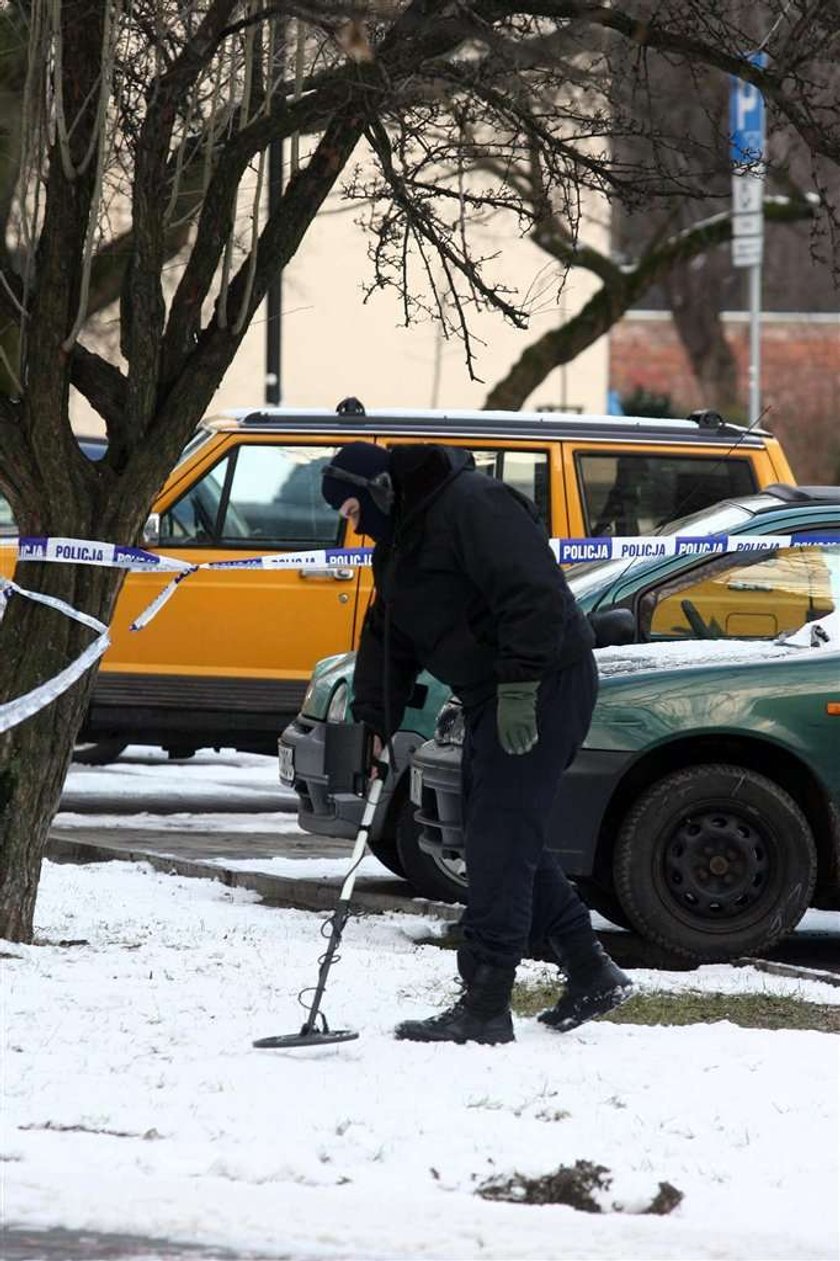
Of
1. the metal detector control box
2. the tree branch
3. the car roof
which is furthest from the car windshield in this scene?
the tree branch

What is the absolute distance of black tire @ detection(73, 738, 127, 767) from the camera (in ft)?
44.8

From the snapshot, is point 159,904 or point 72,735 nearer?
point 72,735

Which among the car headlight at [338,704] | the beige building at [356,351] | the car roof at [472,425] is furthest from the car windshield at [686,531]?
the beige building at [356,351]

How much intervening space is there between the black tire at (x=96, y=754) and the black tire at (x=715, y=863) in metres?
6.04

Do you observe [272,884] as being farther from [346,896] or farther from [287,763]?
[346,896]

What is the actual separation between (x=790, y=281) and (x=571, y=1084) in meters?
45.5

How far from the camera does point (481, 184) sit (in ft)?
96.4

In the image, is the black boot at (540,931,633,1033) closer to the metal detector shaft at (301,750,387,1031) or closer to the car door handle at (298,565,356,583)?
the metal detector shaft at (301,750,387,1031)

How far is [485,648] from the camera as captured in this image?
605cm

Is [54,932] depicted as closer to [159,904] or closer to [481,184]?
[159,904]

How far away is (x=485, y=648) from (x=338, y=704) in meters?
3.38

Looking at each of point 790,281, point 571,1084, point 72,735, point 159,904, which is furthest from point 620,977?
point 790,281

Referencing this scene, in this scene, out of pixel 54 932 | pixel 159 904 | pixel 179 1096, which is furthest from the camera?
pixel 159 904

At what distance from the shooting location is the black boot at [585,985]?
636 centimetres
